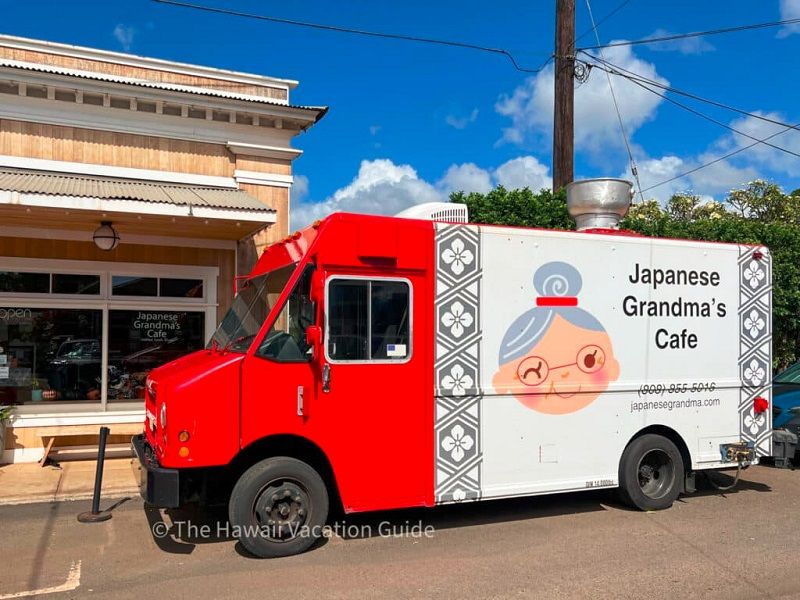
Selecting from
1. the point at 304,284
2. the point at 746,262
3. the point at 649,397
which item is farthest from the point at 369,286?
the point at 746,262

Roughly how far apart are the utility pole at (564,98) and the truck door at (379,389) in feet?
22.8

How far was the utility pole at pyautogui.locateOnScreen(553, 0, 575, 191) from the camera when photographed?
12.1 meters

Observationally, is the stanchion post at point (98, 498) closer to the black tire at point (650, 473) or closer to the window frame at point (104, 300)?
the window frame at point (104, 300)

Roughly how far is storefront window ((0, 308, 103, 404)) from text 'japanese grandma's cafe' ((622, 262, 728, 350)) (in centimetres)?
729

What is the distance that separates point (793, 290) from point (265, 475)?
37.4ft

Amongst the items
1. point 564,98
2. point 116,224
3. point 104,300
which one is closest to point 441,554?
point 116,224

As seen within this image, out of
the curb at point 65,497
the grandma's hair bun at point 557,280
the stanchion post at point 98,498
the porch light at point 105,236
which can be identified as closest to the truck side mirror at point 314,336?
the grandma's hair bun at point 557,280

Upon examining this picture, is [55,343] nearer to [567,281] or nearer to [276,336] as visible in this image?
[276,336]

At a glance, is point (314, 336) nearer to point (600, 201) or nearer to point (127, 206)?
point (127, 206)

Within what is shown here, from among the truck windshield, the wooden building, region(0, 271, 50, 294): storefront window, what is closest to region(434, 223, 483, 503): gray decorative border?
the truck windshield

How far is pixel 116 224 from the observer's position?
363 inches

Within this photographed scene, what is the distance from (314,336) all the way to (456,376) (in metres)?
1.45

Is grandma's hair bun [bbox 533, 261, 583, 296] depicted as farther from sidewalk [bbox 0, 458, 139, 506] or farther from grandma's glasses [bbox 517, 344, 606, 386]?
sidewalk [bbox 0, 458, 139, 506]

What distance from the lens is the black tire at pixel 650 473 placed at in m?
6.95
